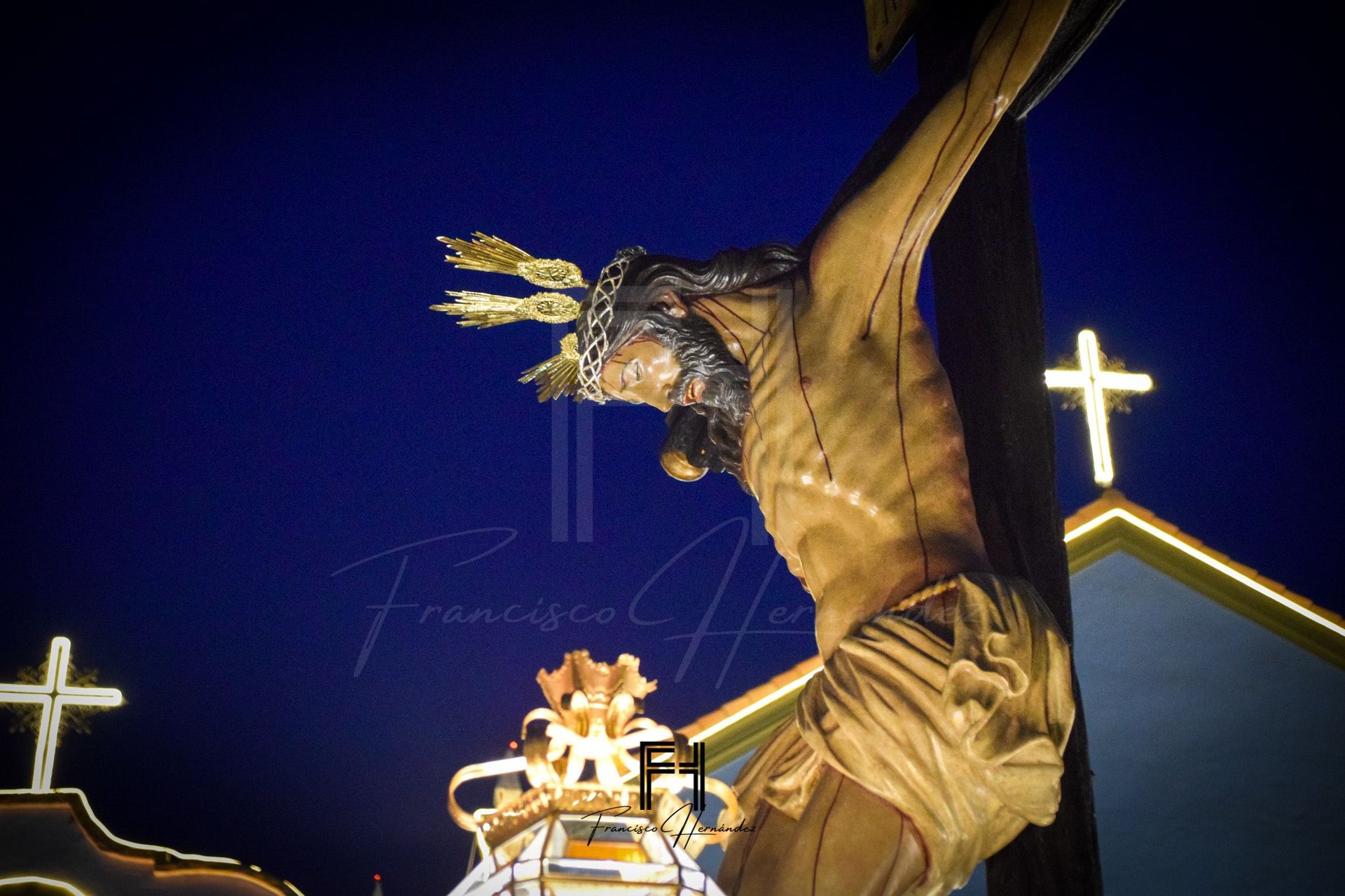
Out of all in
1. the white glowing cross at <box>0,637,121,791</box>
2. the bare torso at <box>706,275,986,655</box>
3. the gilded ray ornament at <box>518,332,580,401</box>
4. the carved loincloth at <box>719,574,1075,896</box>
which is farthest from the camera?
the white glowing cross at <box>0,637,121,791</box>

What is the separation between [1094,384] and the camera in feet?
15.8

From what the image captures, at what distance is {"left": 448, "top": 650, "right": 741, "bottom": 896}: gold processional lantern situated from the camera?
2.06m

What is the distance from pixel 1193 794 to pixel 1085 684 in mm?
527

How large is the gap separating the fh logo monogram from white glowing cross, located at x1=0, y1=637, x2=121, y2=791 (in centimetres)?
293

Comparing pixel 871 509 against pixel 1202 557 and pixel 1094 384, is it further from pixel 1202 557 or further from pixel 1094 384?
pixel 1202 557

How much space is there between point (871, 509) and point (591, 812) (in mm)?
799

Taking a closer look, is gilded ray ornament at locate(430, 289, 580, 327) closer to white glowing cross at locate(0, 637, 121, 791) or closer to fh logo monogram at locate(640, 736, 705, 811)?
fh logo monogram at locate(640, 736, 705, 811)

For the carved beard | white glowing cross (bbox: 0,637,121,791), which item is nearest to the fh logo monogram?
the carved beard

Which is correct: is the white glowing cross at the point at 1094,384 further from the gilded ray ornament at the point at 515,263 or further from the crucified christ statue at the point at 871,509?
the gilded ray ornament at the point at 515,263

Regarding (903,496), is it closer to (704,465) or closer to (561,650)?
(704,465)

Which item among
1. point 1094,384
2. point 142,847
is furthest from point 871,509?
point 142,847

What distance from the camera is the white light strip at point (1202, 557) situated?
4742 millimetres

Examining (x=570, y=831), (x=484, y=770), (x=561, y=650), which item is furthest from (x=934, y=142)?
(x=561, y=650)

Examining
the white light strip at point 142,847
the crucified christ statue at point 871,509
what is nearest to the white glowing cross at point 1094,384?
the crucified christ statue at point 871,509
